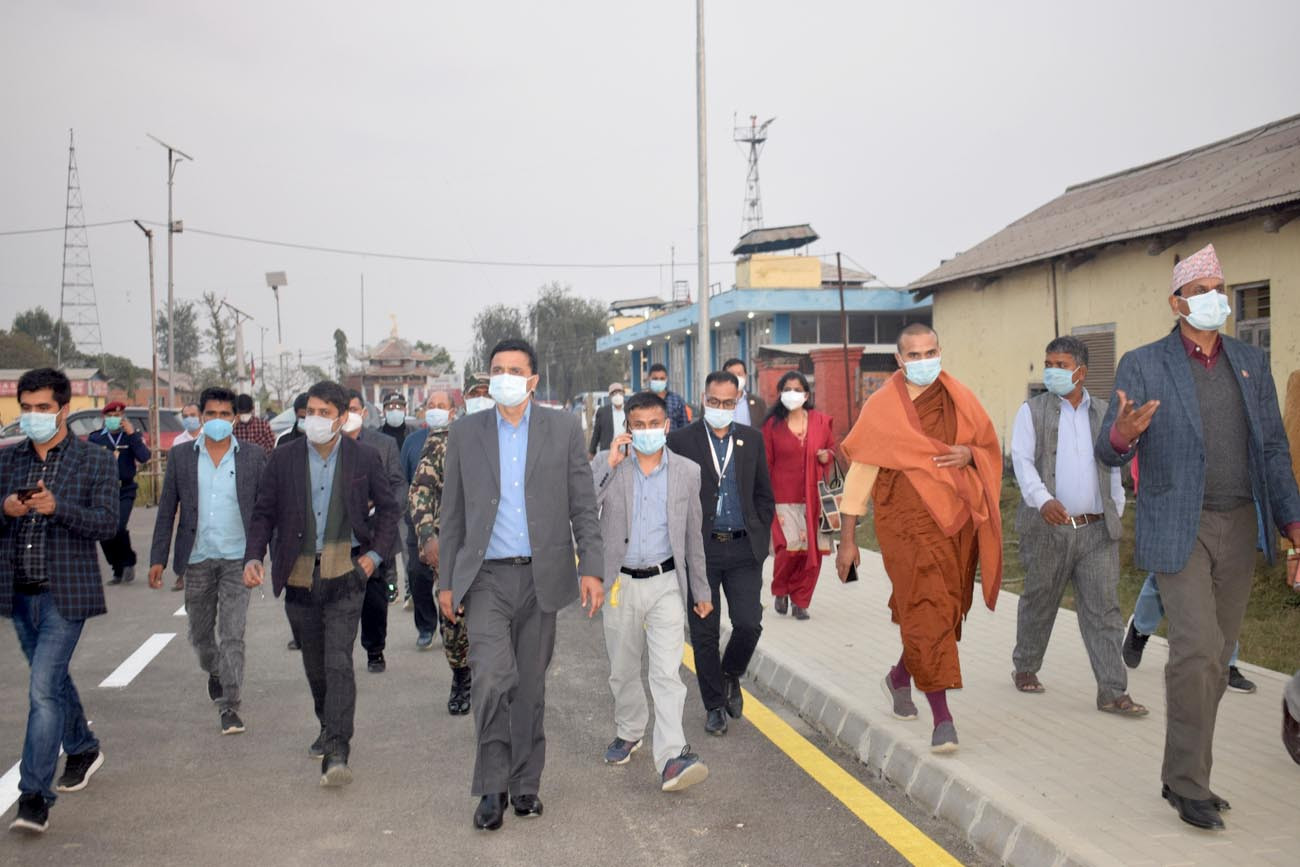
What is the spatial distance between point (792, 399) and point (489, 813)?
4.39 m

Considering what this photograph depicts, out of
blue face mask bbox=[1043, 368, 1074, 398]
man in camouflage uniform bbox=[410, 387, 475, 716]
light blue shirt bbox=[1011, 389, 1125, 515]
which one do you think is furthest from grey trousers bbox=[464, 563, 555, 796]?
blue face mask bbox=[1043, 368, 1074, 398]

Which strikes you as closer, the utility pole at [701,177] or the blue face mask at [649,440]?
the blue face mask at [649,440]

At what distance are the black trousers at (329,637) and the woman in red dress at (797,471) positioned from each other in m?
3.47

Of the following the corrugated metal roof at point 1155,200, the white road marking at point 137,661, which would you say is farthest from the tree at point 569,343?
the white road marking at point 137,661

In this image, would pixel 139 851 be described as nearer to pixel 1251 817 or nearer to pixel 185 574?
pixel 185 574

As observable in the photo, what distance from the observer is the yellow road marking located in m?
4.71

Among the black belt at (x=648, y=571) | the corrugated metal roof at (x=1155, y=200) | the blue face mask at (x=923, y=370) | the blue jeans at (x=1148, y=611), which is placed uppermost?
the corrugated metal roof at (x=1155, y=200)

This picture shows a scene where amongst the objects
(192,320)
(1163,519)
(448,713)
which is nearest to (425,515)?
(448,713)

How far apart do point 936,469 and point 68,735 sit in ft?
13.6

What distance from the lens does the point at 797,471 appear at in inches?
344

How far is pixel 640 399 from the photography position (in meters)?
6.09

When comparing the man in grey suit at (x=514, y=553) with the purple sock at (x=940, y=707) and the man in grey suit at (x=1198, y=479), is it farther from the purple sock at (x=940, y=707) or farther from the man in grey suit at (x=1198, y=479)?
the man in grey suit at (x=1198, y=479)

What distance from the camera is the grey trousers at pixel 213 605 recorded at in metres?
6.95

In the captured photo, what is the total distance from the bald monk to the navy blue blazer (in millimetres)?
1014
